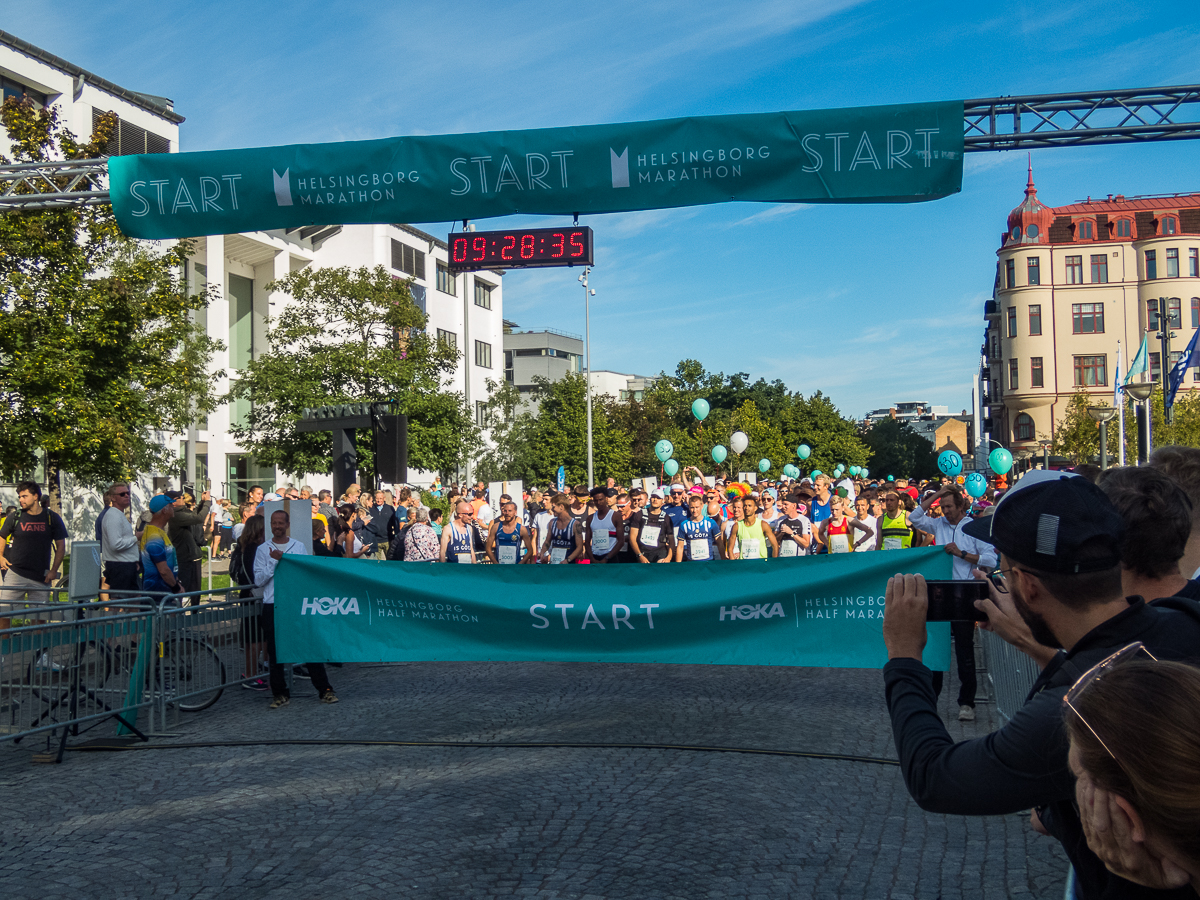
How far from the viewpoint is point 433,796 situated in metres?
6.15

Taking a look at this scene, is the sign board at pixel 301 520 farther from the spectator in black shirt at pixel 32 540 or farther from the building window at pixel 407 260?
the building window at pixel 407 260

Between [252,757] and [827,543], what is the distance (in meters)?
9.99

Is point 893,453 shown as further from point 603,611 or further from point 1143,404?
point 603,611

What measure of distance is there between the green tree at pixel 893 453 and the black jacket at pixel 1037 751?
98.1m

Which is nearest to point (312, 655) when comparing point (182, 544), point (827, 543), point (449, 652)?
point (449, 652)

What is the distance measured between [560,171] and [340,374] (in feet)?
81.7

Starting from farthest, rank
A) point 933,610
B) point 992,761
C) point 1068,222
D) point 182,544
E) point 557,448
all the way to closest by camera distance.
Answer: point 1068,222 < point 557,448 < point 182,544 < point 933,610 < point 992,761

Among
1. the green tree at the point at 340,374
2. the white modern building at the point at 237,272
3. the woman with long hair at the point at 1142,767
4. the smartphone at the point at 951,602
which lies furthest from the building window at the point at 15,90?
the woman with long hair at the point at 1142,767

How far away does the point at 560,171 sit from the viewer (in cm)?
929

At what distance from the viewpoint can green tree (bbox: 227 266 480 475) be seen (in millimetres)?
32594

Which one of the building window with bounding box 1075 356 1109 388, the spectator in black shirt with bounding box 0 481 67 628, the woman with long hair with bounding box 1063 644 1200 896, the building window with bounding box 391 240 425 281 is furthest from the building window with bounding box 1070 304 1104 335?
the woman with long hair with bounding box 1063 644 1200 896

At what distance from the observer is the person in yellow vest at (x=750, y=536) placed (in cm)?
1380

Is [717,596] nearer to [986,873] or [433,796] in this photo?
[433,796]

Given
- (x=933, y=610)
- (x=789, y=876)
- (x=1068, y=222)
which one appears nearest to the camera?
(x=933, y=610)
